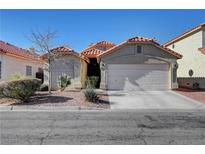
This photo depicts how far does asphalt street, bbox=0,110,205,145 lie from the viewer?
7.16m

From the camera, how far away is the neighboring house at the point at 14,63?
21.1 meters

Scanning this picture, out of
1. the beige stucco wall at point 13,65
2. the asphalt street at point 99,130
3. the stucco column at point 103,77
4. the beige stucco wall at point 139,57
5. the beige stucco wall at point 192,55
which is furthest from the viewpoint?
the beige stucco wall at point 192,55

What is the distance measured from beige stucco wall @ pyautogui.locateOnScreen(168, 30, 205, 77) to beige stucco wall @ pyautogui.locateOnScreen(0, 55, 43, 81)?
14.6 meters

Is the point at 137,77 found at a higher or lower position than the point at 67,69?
lower

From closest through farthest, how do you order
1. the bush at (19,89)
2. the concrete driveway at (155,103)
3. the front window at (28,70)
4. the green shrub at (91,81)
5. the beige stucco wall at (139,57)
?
the bush at (19,89)
the concrete driveway at (155,103)
the beige stucco wall at (139,57)
the green shrub at (91,81)
the front window at (28,70)

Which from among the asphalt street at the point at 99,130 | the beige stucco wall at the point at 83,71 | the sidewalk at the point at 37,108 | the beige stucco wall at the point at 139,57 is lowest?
the asphalt street at the point at 99,130

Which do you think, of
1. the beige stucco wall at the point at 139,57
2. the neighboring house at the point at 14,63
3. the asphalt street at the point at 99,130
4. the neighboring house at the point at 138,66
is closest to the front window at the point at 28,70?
the neighboring house at the point at 14,63

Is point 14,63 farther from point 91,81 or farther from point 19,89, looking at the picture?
point 19,89

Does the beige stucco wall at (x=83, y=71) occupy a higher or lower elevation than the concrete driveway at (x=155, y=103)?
higher

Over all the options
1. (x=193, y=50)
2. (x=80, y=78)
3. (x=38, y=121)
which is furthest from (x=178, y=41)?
(x=38, y=121)

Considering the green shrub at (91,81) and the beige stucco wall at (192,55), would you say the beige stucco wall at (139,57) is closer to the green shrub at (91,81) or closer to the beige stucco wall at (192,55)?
the green shrub at (91,81)

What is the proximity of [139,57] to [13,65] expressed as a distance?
10165 mm

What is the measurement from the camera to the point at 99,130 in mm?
8328

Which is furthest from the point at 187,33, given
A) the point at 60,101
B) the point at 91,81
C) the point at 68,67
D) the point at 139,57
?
the point at 60,101
